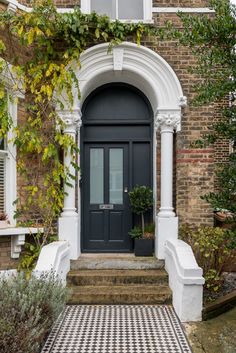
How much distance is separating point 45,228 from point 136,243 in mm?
1591

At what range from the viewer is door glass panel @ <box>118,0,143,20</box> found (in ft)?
20.8

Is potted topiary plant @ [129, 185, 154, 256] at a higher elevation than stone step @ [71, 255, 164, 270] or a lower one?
higher

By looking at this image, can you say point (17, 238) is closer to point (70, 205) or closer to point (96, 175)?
point (70, 205)

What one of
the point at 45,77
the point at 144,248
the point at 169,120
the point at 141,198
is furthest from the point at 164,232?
the point at 45,77

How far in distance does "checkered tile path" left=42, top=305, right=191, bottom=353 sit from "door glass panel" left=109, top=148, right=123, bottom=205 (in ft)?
7.25

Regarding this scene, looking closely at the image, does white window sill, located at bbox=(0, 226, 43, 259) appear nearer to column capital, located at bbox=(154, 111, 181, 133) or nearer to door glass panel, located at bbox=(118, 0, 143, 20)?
column capital, located at bbox=(154, 111, 181, 133)

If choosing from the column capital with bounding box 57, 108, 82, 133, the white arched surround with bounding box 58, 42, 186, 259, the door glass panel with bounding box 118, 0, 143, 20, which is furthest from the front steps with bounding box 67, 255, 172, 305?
the door glass panel with bounding box 118, 0, 143, 20

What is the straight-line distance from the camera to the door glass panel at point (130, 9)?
6.33 meters

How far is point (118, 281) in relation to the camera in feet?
17.1

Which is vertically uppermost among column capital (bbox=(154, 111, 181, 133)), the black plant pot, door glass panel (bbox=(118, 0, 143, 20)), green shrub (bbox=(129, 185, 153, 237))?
door glass panel (bbox=(118, 0, 143, 20))

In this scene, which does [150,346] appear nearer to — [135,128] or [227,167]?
[227,167]

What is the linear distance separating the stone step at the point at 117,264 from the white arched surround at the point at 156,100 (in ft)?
0.66

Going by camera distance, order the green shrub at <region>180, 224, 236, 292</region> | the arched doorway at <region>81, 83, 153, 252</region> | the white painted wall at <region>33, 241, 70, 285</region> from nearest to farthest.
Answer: the white painted wall at <region>33, 241, 70, 285</region> < the green shrub at <region>180, 224, 236, 292</region> < the arched doorway at <region>81, 83, 153, 252</region>

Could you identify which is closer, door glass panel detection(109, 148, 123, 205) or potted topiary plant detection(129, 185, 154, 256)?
potted topiary plant detection(129, 185, 154, 256)
